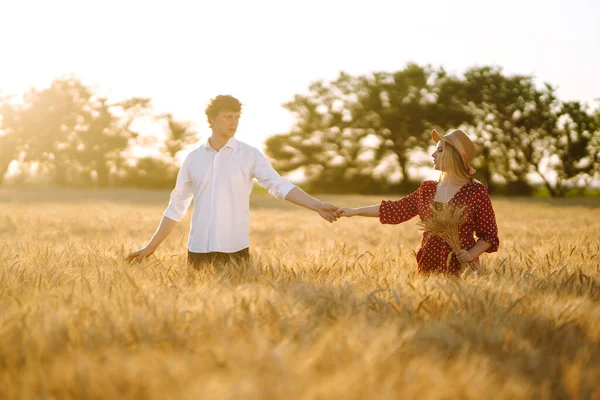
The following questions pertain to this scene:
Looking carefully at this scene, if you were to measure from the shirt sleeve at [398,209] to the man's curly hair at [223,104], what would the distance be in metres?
1.28

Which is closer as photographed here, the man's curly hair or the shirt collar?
the man's curly hair

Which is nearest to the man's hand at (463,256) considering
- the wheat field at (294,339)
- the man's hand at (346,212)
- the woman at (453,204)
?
the woman at (453,204)

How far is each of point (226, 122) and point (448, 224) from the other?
5.65 feet

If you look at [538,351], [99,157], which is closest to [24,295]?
[538,351]

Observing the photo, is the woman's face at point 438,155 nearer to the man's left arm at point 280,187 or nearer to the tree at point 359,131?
the man's left arm at point 280,187

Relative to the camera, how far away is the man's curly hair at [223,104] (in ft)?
13.7

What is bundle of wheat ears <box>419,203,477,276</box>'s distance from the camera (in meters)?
3.66

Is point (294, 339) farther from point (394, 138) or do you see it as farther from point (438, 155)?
point (394, 138)

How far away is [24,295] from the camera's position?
2.84 meters

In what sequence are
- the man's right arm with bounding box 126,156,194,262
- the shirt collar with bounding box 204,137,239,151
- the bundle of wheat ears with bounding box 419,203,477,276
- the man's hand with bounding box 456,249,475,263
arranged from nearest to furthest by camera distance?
the bundle of wheat ears with bounding box 419,203,477,276, the man's hand with bounding box 456,249,475,263, the shirt collar with bounding box 204,137,239,151, the man's right arm with bounding box 126,156,194,262

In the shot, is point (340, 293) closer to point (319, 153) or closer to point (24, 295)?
point (24, 295)

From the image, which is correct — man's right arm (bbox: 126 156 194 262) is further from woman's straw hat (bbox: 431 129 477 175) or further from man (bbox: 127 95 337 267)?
woman's straw hat (bbox: 431 129 477 175)

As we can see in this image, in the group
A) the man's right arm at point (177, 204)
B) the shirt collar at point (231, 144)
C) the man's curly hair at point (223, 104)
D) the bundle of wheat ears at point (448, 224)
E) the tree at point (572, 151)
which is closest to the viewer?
the bundle of wheat ears at point (448, 224)

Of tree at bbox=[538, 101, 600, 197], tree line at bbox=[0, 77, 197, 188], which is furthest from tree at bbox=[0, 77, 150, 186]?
tree at bbox=[538, 101, 600, 197]
